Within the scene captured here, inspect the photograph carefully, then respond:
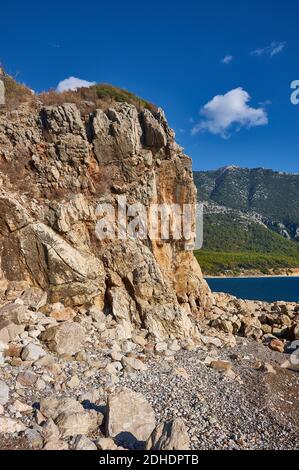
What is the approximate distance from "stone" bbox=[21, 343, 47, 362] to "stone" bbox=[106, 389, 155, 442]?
4.23m

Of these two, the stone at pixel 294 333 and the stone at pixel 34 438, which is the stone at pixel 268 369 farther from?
the stone at pixel 34 438

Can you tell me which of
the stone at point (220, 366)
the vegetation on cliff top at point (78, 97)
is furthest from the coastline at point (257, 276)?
the stone at point (220, 366)

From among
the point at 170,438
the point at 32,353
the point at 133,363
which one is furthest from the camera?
the point at 133,363

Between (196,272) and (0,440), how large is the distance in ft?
72.4

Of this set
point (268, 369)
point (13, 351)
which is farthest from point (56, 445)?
point (268, 369)

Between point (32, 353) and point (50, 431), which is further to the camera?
point (32, 353)

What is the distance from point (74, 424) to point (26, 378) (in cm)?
285

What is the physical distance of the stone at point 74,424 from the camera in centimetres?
946

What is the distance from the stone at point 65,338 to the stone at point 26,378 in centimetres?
245

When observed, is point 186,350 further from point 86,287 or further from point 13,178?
point 13,178

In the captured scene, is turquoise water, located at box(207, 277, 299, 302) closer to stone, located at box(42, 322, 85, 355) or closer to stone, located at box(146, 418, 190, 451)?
stone, located at box(42, 322, 85, 355)

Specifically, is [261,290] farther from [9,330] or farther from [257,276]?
[9,330]

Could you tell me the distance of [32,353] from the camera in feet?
43.3

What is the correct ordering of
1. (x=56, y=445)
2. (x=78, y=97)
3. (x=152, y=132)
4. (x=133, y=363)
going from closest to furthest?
(x=56, y=445) < (x=133, y=363) < (x=152, y=132) < (x=78, y=97)
